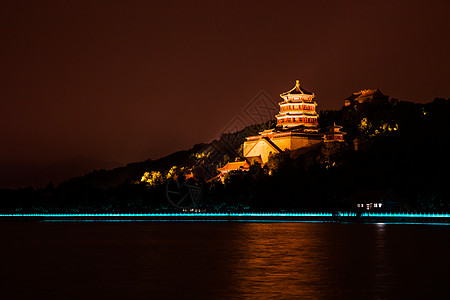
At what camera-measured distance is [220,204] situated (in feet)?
353

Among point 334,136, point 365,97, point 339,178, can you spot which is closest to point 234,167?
point 334,136

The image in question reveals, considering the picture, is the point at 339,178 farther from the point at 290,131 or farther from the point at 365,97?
the point at 365,97

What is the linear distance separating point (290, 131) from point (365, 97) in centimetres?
3476

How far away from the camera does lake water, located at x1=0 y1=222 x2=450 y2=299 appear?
1033 inches

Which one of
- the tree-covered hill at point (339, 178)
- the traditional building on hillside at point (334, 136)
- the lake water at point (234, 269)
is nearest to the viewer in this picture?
the lake water at point (234, 269)

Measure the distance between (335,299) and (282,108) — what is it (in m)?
107

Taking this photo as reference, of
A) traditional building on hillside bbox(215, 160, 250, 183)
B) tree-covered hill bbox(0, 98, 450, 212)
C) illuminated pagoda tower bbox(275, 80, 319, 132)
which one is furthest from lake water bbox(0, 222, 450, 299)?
illuminated pagoda tower bbox(275, 80, 319, 132)

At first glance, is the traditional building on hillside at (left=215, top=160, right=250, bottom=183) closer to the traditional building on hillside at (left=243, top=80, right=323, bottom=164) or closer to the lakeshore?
the traditional building on hillside at (left=243, top=80, right=323, bottom=164)

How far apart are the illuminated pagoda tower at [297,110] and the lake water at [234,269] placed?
75545mm

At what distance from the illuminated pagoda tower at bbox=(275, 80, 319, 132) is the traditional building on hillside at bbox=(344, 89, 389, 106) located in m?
21.0

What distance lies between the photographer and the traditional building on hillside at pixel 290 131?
121 m

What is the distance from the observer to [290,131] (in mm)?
120750

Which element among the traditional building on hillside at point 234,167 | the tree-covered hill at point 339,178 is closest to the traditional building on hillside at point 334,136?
the tree-covered hill at point 339,178

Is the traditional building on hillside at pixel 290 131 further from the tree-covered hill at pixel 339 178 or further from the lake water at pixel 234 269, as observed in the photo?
the lake water at pixel 234 269
